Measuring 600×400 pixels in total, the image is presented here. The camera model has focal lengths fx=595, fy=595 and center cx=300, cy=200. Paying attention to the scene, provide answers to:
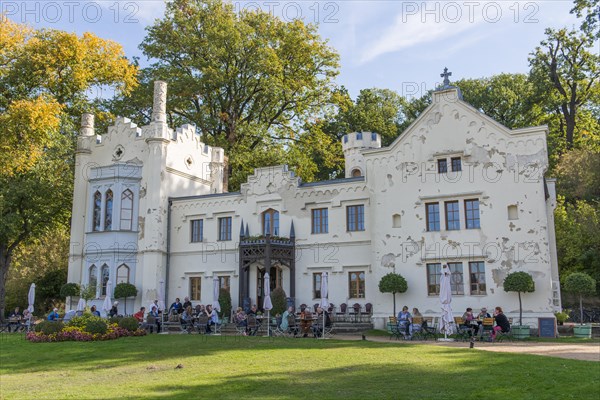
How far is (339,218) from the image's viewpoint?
92.1ft

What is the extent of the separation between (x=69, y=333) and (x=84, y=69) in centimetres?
1799

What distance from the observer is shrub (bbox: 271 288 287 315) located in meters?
27.2

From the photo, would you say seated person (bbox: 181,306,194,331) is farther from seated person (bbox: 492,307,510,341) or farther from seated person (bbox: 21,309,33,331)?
seated person (bbox: 492,307,510,341)

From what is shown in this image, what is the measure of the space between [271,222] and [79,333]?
11.2 meters

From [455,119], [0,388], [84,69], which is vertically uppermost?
[84,69]

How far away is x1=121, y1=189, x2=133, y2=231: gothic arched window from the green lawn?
1271cm

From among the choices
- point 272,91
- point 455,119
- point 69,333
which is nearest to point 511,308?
point 455,119

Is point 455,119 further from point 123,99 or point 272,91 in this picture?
point 123,99

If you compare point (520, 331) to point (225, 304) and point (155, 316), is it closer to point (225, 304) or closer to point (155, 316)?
point (225, 304)

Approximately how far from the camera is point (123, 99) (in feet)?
137

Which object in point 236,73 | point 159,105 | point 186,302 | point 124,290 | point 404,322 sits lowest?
point 404,322

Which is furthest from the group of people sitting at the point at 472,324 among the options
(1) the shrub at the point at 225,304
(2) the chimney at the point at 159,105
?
(2) the chimney at the point at 159,105

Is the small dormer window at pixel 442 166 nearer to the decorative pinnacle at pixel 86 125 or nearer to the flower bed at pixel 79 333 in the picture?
the flower bed at pixel 79 333

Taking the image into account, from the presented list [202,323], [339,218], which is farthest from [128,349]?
[339,218]
